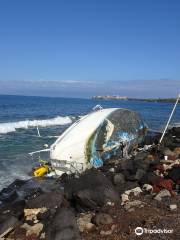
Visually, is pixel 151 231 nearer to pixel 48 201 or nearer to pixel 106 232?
pixel 106 232

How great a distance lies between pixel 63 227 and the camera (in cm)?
746

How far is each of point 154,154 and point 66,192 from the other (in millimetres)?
5543

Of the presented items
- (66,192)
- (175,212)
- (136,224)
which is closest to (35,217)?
(66,192)

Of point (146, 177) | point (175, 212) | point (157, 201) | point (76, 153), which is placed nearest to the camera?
point (175, 212)

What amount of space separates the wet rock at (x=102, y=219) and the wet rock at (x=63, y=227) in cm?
50

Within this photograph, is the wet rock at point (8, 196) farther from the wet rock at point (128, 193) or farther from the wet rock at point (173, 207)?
the wet rock at point (173, 207)

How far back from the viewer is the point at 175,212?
8.07 metres

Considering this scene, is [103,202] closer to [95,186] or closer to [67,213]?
[95,186]

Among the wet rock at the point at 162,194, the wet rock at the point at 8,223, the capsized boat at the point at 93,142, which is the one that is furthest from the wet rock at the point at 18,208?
the capsized boat at the point at 93,142

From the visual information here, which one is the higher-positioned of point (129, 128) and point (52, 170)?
point (129, 128)

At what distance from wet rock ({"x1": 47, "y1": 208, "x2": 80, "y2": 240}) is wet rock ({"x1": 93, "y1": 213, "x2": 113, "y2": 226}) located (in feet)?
1.64

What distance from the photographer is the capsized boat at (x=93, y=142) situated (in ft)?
46.0

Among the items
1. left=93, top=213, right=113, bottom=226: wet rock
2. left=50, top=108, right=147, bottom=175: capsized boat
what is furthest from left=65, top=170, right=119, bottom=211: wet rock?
left=50, top=108, right=147, bottom=175: capsized boat

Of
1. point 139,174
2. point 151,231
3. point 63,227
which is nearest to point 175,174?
point 139,174
